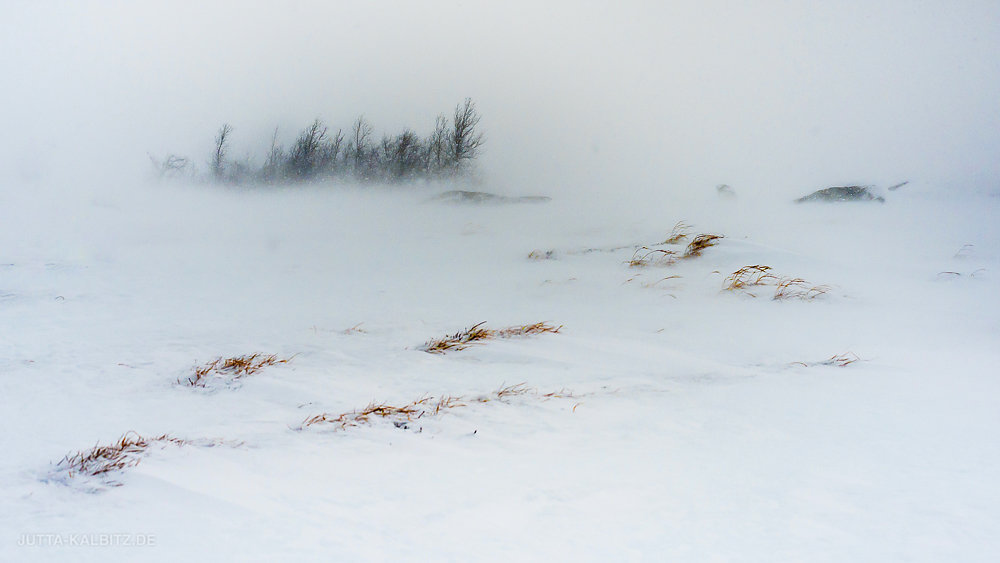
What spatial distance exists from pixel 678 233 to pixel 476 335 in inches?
222

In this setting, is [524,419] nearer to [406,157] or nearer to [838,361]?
[838,361]

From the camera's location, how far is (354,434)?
2264mm

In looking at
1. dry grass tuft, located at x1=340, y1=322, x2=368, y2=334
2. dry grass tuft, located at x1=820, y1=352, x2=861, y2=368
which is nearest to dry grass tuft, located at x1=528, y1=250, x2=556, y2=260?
dry grass tuft, located at x1=340, y1=322, x2=368, y2=334

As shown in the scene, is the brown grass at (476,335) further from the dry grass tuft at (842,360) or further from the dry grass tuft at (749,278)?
the dry grass tuft at (749,278)

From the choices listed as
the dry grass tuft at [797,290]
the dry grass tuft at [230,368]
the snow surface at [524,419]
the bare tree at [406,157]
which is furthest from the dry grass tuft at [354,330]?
the bare tree at [406,157]

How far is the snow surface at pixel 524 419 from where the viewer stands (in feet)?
4.95

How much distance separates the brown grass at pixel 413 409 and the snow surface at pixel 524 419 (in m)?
0.07

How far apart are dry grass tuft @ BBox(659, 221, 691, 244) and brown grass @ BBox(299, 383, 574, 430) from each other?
5.68m

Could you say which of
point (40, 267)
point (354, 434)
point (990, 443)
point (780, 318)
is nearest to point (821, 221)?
point (780, 318)

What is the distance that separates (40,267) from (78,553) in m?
7.36

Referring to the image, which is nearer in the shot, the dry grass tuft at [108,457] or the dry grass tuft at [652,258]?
the dry grass tuft at [108,457]

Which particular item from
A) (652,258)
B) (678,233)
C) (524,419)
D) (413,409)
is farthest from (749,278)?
(413,409)

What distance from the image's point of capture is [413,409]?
256 centimetres

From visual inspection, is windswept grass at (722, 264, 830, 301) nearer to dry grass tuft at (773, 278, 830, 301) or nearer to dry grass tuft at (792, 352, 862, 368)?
dry grass tuft at (773, 278, 830, 301)
